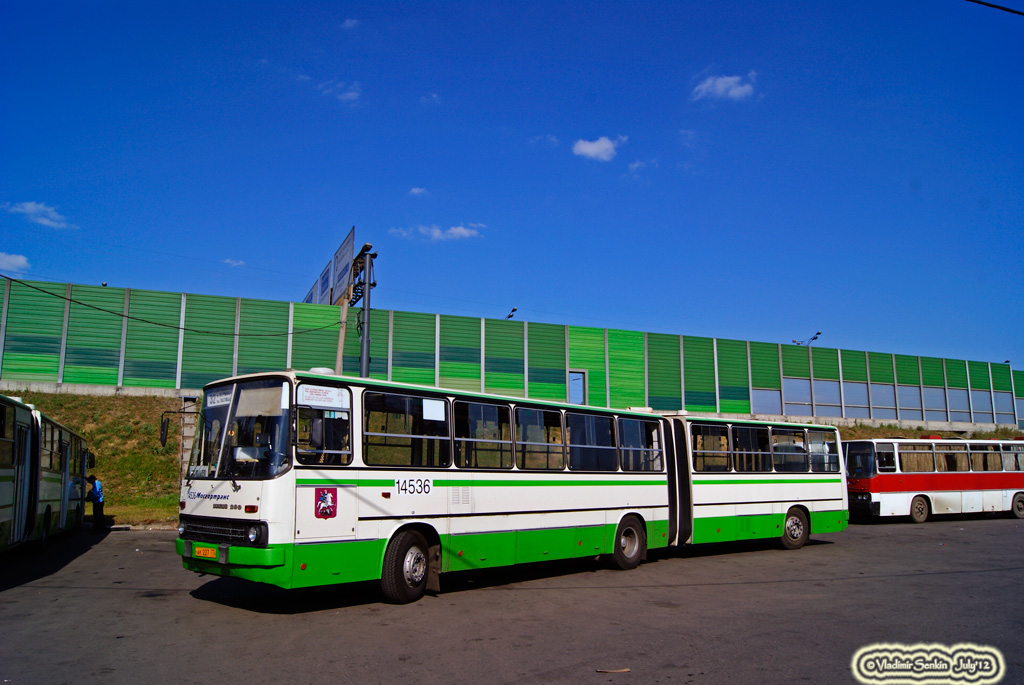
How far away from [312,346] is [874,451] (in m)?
25.9

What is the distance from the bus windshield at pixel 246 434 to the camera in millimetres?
8617

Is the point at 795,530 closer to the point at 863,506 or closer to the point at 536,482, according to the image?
the point at 863,506

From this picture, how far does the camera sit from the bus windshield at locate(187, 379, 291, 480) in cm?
862

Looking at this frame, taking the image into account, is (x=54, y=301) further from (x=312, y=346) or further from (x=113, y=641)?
(x=113, y=641)

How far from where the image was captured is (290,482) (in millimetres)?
8508

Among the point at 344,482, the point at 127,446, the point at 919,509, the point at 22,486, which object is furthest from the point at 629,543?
the point at 127,446

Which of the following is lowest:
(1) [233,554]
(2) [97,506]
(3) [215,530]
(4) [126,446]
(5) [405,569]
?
(5) [405,569]

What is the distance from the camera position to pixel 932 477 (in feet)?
80.3

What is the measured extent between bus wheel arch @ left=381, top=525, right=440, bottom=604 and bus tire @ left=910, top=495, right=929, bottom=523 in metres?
20.2

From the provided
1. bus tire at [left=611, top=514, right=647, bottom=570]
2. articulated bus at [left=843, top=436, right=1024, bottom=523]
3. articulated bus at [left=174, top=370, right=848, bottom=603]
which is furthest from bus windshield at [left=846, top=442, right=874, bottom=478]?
bus tire at [left=611, top=514, right=647, bottom=570]

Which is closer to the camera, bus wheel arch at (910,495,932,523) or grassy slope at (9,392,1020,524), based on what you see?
bus wheel arch at (910,495,932,523)

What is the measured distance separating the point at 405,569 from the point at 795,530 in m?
11.1

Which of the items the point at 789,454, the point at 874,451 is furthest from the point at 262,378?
the point at 874,451

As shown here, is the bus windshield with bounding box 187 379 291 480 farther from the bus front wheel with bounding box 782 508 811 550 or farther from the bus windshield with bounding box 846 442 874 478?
the bus windshield with bounding box 846 442 874 478
